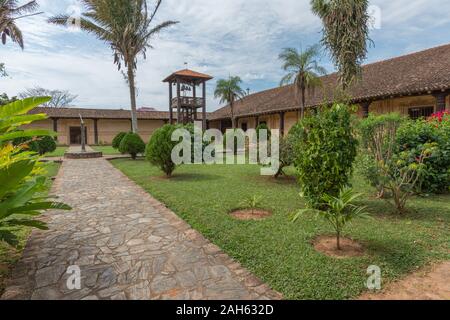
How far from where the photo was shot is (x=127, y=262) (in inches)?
122

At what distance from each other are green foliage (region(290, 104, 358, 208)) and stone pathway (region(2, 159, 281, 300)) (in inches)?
77.1

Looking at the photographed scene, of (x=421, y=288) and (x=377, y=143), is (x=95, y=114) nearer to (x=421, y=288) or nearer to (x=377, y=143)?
(x=377, y=143)

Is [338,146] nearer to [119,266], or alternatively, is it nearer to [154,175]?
[119,266]

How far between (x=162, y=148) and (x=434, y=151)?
21.9ft

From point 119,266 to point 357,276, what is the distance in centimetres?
245

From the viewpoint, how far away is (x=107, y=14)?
15.0 m

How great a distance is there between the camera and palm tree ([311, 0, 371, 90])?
42.4 ft

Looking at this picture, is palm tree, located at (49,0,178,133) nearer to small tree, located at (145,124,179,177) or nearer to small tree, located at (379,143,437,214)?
small tree, located at (145,124,179,177)

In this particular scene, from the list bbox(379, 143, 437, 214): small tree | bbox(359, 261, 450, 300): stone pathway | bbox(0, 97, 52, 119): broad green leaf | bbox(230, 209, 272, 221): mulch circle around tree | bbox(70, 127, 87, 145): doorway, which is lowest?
bbox(359, 261, 450, 300): stone pathway

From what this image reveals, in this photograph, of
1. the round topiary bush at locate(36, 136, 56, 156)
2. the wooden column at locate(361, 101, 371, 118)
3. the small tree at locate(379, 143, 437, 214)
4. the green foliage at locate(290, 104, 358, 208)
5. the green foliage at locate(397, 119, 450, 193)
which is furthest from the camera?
the wooden column at locate(361, 101, 371, 118)

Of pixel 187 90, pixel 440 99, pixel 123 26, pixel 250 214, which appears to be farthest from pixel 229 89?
pixel 250 214

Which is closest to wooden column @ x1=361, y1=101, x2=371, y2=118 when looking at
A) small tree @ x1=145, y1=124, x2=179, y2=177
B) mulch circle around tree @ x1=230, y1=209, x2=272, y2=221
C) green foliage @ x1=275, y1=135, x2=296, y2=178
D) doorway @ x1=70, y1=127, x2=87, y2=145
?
green foliage @ x1=275, y1=135, x2=296, y2=178
